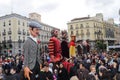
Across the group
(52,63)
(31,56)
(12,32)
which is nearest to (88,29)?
(12,32)

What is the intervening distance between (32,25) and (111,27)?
126 m

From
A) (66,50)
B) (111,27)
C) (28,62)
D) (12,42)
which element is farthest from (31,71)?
(111,27)

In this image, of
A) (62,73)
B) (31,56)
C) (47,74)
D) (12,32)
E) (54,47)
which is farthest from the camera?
(12,32)

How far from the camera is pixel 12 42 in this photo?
291 feet

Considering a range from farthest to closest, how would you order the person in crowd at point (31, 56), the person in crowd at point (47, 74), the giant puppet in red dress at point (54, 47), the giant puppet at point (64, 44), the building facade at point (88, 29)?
the building facade at point (88, 29)
the person in crowd at point (47, 74)
the giant puppet at point (64, 44)
the giant puppet in red dress at point (54, 47)
the person in crowd at point (31, 56)

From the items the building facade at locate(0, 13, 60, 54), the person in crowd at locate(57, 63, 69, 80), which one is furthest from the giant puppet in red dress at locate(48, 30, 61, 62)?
the building facade at locate(0, 13, 60, 54)

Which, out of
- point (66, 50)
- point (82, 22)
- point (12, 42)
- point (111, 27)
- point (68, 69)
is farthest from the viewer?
point (111, 27)

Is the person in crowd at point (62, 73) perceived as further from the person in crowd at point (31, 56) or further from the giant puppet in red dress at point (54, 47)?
the person in crowd at point (31, 56)

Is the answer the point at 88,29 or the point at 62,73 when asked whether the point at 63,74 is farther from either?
the point at 88,29

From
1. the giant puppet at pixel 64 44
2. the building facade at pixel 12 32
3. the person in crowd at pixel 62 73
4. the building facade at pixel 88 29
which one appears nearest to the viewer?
the giant puppet at pixel 64 44

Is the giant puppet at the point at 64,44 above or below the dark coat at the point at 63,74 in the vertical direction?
above

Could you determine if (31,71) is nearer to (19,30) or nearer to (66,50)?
(66,50)

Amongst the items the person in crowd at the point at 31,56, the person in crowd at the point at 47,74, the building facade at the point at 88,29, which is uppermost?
the building facade at the point at 88,29

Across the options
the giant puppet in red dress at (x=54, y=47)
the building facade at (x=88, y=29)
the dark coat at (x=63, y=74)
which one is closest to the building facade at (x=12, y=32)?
the building facade at (x=88, y=29)
